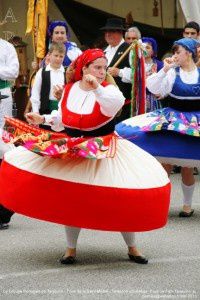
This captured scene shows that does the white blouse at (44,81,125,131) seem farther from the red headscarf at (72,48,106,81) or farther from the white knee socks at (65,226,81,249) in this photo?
the white knee socks at (65,226,81,249)

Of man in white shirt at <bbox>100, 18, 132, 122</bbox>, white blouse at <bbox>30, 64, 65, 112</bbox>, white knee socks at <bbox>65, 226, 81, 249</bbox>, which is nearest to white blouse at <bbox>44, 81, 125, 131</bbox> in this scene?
white knee socks at <bbox>65, 226, 81, 249</bbox>

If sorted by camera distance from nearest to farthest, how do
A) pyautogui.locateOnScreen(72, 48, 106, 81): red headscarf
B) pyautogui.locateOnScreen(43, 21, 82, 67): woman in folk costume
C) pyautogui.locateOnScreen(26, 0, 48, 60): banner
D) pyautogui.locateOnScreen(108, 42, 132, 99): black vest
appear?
pyautogui.locateOnScreen(72, 48, 106, 81): red headscarf → pyautogui.locateOnScreen(43, 21, 82, 67): woman in folk costume → pyautogui.locateOnScreen(108, 42, 132, 99): black vest → pyautogui.locateOnScreen(26, 0, 48, 60): banner

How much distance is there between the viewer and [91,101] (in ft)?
21.9

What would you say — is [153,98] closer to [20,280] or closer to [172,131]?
[172,131]

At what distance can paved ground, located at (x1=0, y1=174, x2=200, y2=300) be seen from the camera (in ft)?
19.1

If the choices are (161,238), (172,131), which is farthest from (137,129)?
(161,238)

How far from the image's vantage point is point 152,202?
6.46m

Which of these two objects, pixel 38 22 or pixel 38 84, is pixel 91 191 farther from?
pixel 38 22


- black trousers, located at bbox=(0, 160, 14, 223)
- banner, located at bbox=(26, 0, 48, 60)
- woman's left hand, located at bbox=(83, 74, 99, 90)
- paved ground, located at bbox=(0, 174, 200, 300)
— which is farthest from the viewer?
banner, located at bbox=(26, 0, 48, 60)

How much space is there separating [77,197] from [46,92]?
3681 mm

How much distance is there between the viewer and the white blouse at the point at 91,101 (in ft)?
21.3

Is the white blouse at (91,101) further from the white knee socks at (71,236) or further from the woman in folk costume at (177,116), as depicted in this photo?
the woman in folk costume at (177,116)

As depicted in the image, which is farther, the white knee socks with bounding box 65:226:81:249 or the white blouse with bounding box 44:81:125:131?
the white knee socks with bounding box 65:226:81:249

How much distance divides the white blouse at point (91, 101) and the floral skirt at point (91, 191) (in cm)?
28
